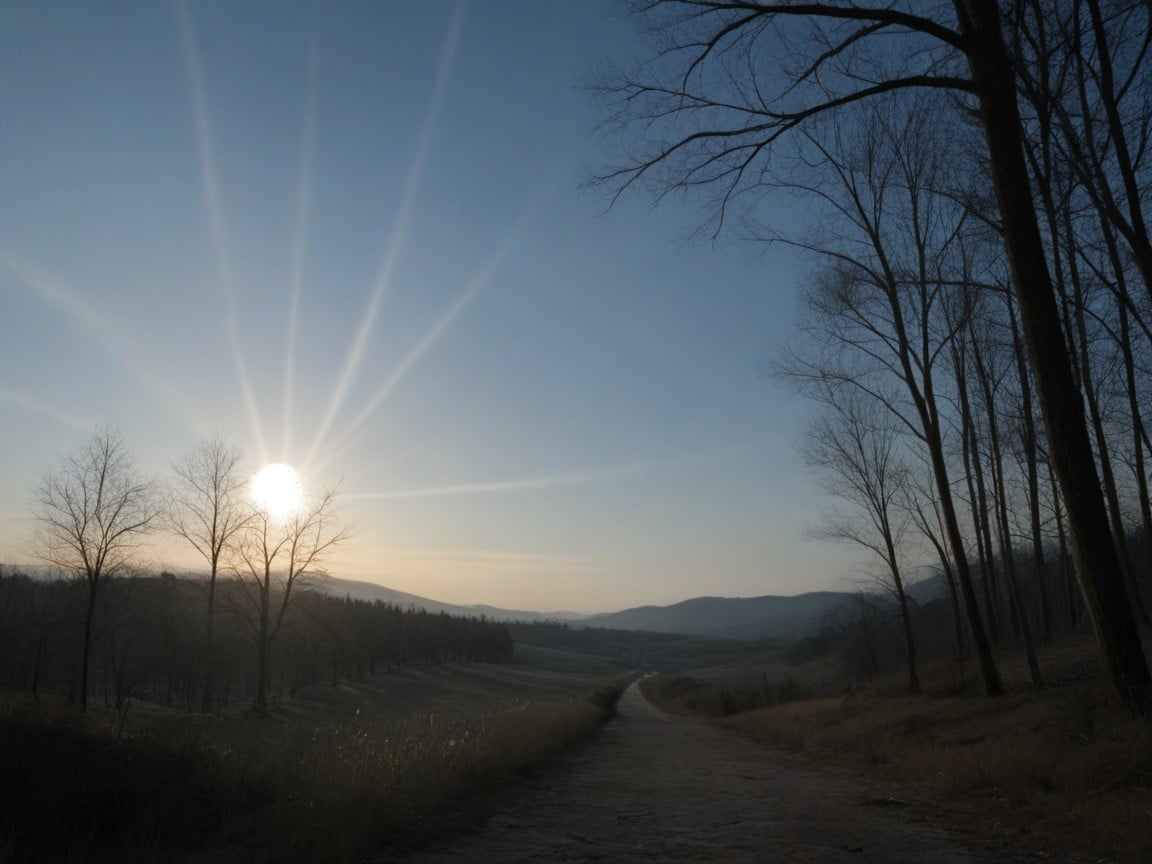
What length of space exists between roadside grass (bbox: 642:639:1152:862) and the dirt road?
470mm

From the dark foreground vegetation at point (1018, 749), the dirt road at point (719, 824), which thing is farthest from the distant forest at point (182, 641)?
the dark foreground vegetation at point (1018, 749)

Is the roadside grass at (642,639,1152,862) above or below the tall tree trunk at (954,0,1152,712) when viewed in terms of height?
below

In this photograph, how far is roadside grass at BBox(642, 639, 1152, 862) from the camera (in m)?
6.25

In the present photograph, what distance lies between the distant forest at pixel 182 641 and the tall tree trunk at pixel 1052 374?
1481cm

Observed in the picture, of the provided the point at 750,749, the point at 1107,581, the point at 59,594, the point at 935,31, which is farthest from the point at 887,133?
the point at 59,594

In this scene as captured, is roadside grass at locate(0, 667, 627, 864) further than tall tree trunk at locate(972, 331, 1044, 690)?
No

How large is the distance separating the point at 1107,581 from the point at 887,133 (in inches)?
503

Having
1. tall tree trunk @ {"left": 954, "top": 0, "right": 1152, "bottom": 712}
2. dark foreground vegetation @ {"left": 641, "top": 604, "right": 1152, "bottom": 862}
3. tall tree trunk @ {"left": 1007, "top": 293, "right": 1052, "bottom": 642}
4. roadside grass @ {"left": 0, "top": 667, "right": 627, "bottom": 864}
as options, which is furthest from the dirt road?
tall tree trunk @ {"left": 1007, "top": 293, "right": 1052, "bottom": 642}

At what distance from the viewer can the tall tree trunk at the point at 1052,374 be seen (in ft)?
25.4

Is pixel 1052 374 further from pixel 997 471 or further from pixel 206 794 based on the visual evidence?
pixel 997 471

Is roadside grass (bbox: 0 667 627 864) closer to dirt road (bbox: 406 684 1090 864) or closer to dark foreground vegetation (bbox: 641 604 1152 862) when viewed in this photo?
dirt road (bbox: 406 684 1090 864)

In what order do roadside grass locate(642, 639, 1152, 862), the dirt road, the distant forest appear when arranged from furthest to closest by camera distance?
1. the distant forest
2. roadside grass locate(642, 639, 1152, 862)
3. the dirt road

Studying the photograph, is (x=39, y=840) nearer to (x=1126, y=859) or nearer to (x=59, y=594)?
(x=1126, y=859)

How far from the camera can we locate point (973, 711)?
1527cm
